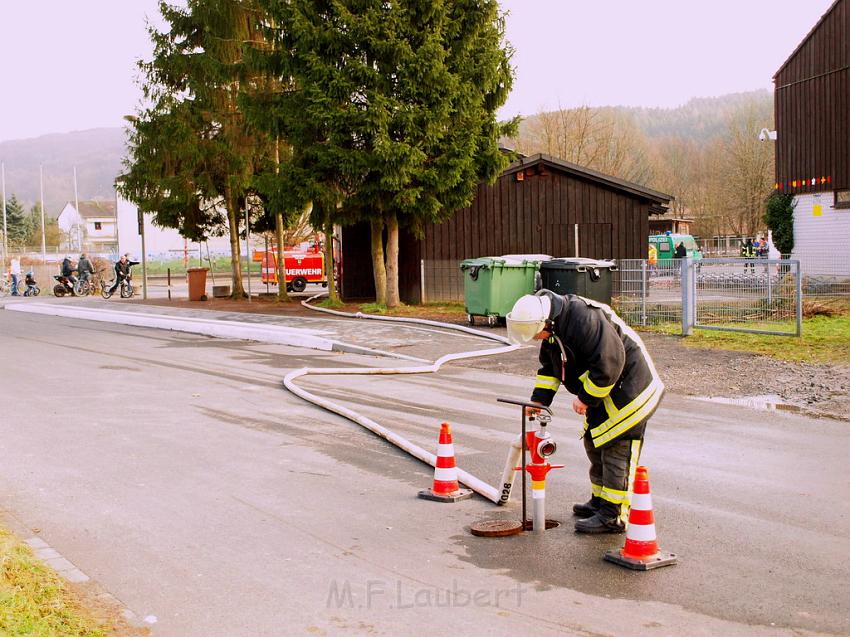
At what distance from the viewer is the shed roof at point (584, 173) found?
28.7 meters

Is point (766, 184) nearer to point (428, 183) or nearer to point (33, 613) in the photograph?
point (428, 183)

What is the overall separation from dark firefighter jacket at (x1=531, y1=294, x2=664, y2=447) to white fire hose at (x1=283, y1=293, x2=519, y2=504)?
1047 millimetres

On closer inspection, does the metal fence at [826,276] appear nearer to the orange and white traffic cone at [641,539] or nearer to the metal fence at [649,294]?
the metal fence at [649,294]

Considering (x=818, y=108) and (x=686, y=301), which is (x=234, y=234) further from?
(x=818, y=108)

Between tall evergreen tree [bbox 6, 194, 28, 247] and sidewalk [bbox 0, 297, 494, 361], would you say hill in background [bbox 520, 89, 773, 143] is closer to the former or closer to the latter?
tall evergreen tree [bbox 6, 194, 28, 247]

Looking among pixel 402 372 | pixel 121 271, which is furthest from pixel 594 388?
pixel 121 271

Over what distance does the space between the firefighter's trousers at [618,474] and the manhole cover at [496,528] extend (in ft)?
1.93

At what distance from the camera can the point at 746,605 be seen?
16.2 feet

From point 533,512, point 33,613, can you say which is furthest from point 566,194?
point 33,613

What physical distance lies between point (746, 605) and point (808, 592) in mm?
428

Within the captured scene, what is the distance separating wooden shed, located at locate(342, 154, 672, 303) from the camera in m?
28.1

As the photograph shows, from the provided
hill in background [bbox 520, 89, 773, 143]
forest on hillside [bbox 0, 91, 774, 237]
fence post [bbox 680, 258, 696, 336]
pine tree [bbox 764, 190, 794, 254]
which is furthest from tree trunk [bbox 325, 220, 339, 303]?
hill in background [bbox 520, 89, 773, 143]

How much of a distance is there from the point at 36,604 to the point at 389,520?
2.52 m

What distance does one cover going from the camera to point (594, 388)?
5.95m
